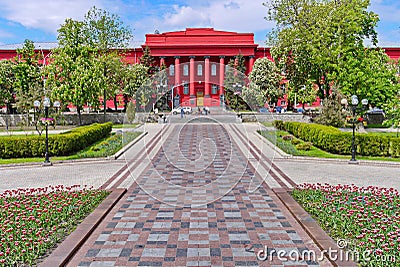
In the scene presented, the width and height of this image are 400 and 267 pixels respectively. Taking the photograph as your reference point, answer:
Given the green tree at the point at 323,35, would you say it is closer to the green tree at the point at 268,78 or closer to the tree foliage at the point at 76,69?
the green tree at the point at 268,78

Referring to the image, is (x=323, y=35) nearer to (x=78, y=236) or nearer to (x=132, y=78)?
(x=132, y=78)

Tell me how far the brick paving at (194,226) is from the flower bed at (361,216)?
578 mm

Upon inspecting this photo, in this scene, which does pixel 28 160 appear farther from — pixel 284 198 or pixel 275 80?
pixel 275 80

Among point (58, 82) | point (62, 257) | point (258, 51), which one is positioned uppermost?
point (258, 51)

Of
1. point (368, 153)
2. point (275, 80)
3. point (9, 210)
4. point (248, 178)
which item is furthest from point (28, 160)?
point (275, 80)

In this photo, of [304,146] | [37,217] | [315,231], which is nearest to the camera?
[315,231]

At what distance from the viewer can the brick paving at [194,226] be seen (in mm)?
6410

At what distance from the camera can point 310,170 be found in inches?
557

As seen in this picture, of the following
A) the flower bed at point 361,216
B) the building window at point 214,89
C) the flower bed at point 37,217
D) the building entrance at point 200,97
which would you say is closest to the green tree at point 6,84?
the flower bed at point 37,217

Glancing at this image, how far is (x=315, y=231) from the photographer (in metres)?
7.38

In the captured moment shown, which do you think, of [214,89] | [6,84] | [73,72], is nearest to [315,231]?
[214,89]

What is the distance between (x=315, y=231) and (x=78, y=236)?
13.8 ft

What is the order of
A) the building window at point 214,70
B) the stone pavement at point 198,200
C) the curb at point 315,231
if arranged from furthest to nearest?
1. the building window at point 214,70
2. the stone pavement at point 198,200
3. the curb at point 315,231

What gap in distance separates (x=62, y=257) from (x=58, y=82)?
26.0m
